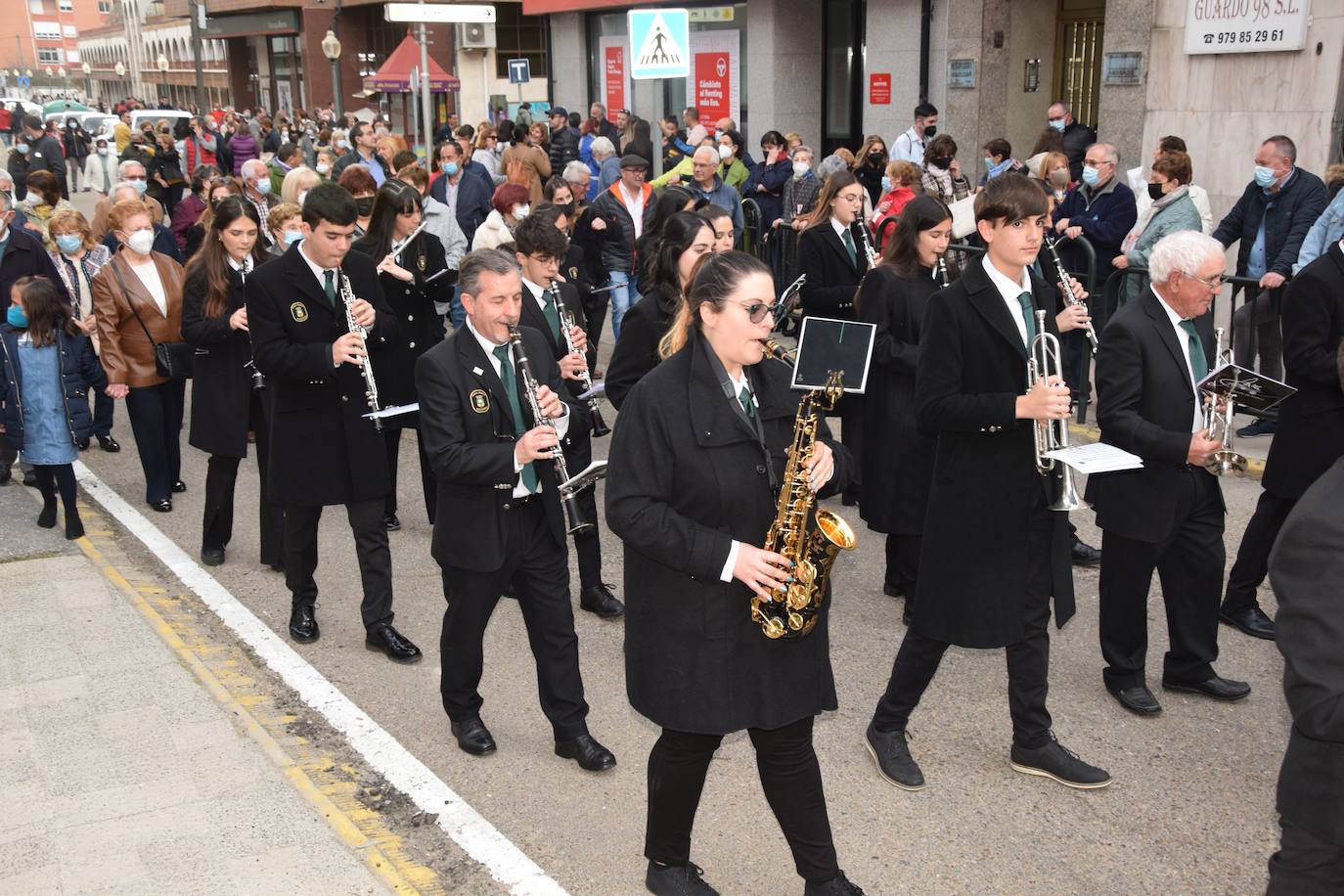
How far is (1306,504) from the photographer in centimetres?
300

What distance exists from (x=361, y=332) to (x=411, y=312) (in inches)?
90.5

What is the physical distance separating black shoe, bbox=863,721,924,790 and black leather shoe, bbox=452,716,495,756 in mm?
1590

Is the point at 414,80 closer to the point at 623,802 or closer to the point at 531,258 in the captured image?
the point at 531,258

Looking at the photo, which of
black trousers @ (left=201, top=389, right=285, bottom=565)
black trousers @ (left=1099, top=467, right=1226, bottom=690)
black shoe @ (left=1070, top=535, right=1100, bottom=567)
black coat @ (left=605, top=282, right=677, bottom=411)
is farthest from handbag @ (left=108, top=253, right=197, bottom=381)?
black trousers @ (left=1099, top=467, right=1226, bottom=690)

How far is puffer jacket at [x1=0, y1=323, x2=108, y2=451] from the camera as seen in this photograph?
8578 mm

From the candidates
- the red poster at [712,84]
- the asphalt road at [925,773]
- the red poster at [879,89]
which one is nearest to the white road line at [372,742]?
the asphalt road at [925,773]

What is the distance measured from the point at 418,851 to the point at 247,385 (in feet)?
13.6

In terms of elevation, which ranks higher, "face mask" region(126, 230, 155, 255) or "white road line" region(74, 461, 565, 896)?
"face mask" region(126, 230, 155, 255)

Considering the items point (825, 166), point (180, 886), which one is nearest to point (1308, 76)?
point (825, 166)

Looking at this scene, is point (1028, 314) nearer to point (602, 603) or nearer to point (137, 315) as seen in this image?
point (602, 603)

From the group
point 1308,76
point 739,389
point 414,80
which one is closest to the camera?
point 739,389

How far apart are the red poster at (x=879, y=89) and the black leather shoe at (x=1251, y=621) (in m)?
13.4

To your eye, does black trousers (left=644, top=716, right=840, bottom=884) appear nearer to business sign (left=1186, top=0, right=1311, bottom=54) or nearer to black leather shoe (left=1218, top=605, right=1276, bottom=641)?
black leather shoe (left=1218, top=605, right=1276, bottom=641)

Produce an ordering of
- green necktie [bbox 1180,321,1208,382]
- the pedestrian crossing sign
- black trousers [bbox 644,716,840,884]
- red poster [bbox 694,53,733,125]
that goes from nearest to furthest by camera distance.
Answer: black trousers [bbox 644,716,840,884] → green necktie [bbox 1180,321,1208,382] → the pedestrian crossing sign → red poster [bbox 694,53,733,125]
